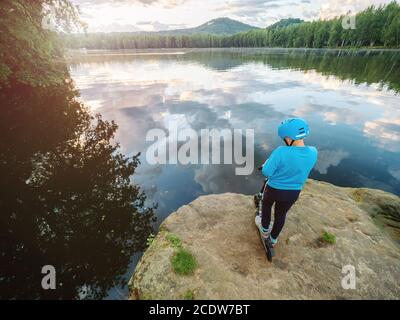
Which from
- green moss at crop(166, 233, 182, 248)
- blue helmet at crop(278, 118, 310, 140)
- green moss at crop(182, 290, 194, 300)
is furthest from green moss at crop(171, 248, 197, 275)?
blue helmet at crop(278, 118, 310, 140)

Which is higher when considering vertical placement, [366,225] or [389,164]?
[366,225]

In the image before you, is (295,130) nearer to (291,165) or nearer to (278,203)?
(291,165)

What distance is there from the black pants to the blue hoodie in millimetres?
144

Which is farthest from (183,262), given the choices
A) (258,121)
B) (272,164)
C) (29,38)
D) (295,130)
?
(29,38)

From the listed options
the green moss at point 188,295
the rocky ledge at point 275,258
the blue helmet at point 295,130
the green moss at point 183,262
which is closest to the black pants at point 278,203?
the rocky ledge at point 275,258

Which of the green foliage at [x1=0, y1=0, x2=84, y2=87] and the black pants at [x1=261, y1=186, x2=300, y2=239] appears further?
the green foliage at [x1=0, y1=0, x2=84, y2=87]

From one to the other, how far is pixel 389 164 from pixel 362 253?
9434mm

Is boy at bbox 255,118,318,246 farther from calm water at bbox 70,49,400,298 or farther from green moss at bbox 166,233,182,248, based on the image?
calm water at bbox 70,49,400,298

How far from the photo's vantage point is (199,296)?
4191mm

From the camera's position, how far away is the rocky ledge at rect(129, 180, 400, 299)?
438 cm

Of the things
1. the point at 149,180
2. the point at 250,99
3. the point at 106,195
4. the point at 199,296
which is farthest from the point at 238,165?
the point at 250,99

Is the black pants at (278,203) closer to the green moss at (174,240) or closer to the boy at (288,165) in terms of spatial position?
the boy at (288,165)

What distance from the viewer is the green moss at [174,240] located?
5273 mm

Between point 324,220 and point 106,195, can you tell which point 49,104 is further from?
point 324,220
